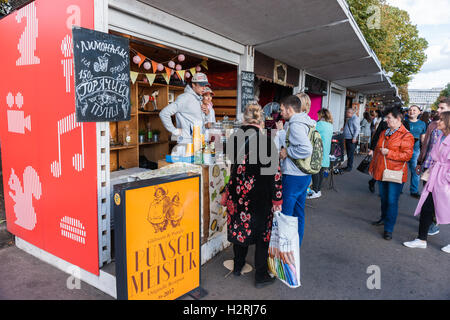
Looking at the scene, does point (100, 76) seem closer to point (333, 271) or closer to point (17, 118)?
point (17, 118)

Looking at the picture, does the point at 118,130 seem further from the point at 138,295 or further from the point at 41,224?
the point at 138,295

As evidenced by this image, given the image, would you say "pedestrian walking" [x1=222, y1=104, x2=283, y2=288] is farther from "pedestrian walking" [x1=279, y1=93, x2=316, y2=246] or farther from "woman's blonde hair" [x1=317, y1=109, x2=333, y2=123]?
"woman's blonde hair" [x1=317, y1=109, x2=333, y2=123]

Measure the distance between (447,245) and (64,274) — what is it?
4665 millimetres

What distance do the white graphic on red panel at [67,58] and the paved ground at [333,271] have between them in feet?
6.19

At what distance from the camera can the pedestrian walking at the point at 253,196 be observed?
2590 millimetres

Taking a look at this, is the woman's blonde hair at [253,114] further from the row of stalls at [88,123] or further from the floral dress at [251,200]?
the row of stalls at [88,123]

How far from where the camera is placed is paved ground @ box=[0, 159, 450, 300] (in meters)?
2.69

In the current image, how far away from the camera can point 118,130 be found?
5.25m

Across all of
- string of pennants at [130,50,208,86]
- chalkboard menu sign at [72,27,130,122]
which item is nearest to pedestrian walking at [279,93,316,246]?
chalkboard menu sign at [72,27,130,122]

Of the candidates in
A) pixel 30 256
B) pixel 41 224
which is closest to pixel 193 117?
pixel 41 224

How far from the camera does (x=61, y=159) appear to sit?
281cm

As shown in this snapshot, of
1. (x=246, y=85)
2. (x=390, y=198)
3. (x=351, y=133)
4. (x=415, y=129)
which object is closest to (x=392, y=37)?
(x=351, y=133)

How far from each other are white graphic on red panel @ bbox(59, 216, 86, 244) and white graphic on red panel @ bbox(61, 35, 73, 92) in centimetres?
125

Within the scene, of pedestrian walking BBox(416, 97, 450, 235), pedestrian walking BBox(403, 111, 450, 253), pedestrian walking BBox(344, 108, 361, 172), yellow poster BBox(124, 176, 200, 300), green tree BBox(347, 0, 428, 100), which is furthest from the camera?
green tree BBox(347, 0, 428, 100)
